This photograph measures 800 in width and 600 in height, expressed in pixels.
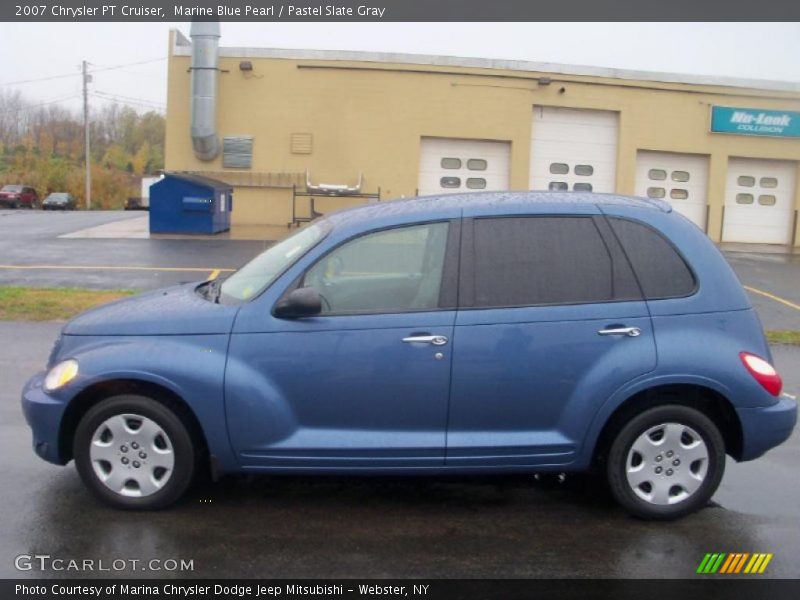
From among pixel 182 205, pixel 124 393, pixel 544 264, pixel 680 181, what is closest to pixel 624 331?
pixel 544 264

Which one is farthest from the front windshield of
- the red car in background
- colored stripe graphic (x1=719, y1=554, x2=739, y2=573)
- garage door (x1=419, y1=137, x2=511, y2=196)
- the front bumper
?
the red car in background

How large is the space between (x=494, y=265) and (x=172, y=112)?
865 inches

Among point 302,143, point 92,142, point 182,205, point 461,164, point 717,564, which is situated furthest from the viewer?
point 92,142

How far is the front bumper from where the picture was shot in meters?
4.84

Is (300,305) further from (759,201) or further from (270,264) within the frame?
(759,201)

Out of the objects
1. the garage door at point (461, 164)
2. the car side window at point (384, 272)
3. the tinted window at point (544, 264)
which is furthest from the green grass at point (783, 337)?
the garage door at point (461, 164)

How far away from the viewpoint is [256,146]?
25.4 metres

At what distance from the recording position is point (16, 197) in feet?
173

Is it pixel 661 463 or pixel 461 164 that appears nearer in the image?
pixel 661 463

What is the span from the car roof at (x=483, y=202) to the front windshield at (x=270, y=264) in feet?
0.59

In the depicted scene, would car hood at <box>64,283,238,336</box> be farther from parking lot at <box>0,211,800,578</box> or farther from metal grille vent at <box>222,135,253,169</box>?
metal grille vent at <box>222,135,253,169</box>

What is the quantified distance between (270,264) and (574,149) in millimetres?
22516

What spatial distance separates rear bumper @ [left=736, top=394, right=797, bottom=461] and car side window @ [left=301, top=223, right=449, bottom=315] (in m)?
1.84

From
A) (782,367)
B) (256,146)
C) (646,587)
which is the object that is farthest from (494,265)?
(256,146)
